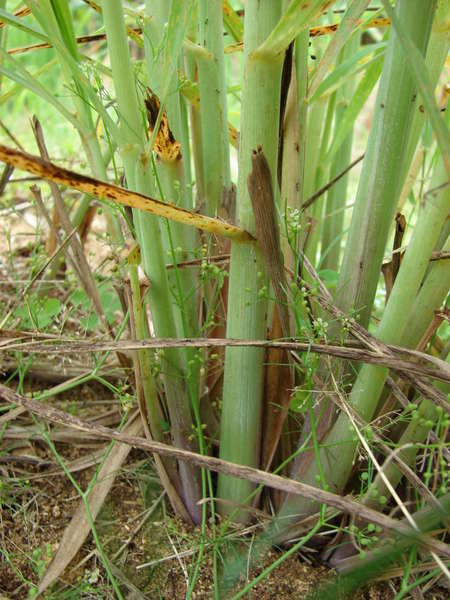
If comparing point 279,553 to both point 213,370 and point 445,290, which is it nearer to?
point 213,370

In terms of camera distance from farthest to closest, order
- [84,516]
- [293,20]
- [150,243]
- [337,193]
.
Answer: [337,193] → [84,516] → [150,243] → [293,20]

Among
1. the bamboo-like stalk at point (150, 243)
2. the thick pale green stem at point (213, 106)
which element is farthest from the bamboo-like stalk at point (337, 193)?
the bamboo-like stalk at point (150, 243)

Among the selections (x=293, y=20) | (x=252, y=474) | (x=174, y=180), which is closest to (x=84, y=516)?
(x=252, y=474)

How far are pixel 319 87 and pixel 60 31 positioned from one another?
0.24m

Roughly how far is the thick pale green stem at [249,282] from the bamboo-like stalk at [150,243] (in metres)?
0.04

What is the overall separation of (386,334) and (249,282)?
133mm

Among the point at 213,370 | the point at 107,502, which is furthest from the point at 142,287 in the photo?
the point at 107,502

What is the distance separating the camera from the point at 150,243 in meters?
0.56

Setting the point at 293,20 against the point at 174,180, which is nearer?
the point at 293,20

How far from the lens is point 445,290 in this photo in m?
0.59

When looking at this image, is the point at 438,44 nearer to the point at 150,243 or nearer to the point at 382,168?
the point at 382,168

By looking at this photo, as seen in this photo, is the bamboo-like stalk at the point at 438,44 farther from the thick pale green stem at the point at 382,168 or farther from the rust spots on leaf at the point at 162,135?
the rust spots on leaf at the point at 162,135

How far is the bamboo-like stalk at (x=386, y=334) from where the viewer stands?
0.52 meters

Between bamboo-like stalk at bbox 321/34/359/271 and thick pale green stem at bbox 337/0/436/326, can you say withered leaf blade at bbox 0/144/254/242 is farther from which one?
bamboo-like stalk at bbox 321/34/359/271
